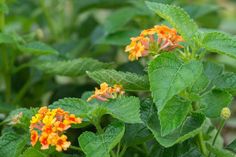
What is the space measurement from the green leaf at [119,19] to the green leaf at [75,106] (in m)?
0.73

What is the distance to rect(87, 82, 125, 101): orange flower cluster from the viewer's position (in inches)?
55.4

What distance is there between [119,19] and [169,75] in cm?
91

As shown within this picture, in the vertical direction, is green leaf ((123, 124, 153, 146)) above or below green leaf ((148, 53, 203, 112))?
below

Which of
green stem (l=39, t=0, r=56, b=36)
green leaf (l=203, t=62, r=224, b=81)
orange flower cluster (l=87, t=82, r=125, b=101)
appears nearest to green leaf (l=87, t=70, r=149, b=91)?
orange flower cluster (l=87, t=82, r=125, b=101)

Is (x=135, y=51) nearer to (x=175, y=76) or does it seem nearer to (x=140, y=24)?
(x=175, y=76)

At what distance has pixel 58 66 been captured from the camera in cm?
187

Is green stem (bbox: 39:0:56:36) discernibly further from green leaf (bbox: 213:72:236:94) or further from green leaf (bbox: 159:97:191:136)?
green leaf (bbox: 159:97:191:136)

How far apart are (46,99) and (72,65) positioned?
77 centimetres

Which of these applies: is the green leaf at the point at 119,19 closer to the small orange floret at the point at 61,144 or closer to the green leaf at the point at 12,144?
the green leaf at the point at 12,144

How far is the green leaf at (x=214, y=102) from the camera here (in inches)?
Result: 57.7

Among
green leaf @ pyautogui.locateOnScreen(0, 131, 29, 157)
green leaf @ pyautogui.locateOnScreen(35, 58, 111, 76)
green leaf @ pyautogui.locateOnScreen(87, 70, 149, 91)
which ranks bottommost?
green leaf @ pyautogui.locateOnScreen(0, 131, 29, 157)

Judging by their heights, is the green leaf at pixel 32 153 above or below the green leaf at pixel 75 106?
below

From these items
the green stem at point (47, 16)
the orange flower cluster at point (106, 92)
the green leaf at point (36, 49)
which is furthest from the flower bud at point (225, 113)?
the green stem at point (47, 16)

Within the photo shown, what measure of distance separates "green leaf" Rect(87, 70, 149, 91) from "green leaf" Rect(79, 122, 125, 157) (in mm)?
122
